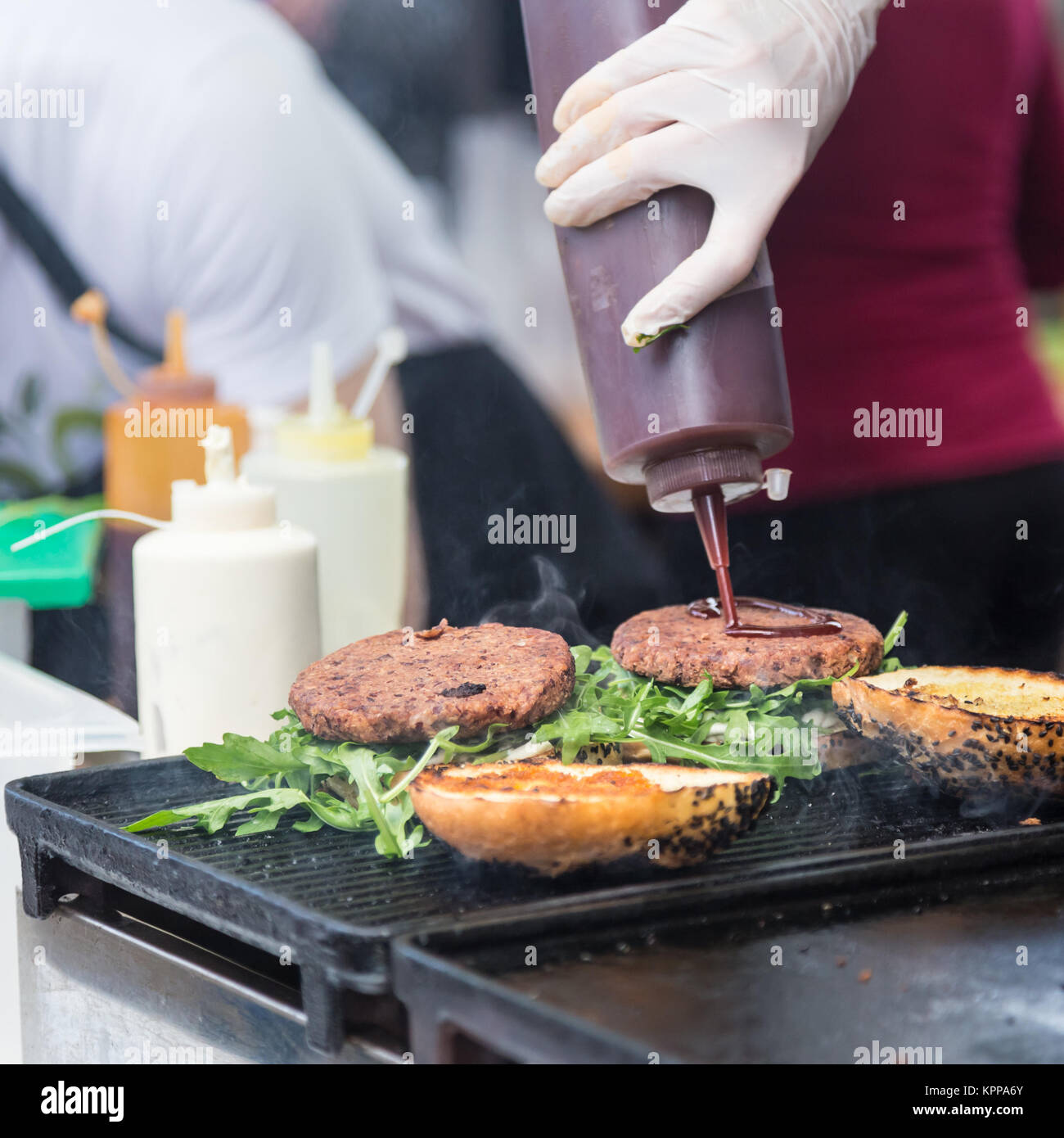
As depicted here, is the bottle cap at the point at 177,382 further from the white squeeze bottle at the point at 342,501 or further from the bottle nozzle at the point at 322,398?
the bottle nozzle at the point at 322,398

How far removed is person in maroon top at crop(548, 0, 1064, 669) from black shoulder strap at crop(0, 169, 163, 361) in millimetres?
1746

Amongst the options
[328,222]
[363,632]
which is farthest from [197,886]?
[328,222]

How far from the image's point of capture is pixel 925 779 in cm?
153

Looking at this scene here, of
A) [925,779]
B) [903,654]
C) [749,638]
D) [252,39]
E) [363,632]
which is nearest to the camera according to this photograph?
[925,779]

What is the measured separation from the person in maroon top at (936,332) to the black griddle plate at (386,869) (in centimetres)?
122

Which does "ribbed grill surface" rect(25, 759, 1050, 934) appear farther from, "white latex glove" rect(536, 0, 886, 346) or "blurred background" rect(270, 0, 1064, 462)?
"blurred background" rect(270, 0, 1064, 462)

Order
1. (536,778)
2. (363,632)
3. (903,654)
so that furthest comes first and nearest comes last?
(903,654), (363,632), (536,778)

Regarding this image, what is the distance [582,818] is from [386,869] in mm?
286

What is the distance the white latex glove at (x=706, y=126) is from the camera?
1697 millimetres

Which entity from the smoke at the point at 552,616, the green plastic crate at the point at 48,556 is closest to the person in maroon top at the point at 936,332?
the smoke at the point at 552,616

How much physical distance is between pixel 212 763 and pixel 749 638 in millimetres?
774

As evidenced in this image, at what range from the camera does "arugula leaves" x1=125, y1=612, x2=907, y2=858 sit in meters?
1.46
